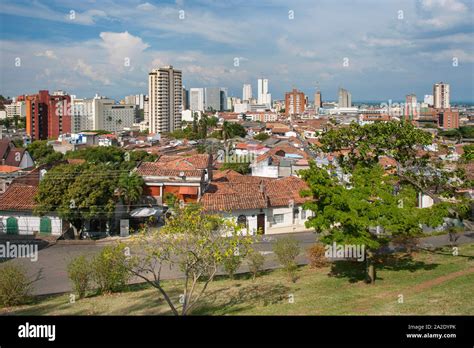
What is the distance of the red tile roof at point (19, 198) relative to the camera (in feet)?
82.5

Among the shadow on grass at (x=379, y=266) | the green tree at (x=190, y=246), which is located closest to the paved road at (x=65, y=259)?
the shadow on grass at (x=379, y=266)

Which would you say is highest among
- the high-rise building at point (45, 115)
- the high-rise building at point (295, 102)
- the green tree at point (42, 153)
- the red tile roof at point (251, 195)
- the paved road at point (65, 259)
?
the high-rise building at point (295, 102)

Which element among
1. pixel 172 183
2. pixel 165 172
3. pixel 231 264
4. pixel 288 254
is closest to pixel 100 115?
pixel 165 172

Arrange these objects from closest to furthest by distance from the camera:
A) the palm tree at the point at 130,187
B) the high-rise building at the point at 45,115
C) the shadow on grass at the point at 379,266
Answer: the shadow on grass at the point at 379,266 → the palm tree at the point at 130,187 → the high-rise building at the point at 45,115

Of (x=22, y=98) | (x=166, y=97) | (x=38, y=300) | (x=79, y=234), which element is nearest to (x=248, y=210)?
(x=79, y=234)

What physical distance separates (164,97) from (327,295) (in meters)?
107

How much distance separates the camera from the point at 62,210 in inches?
939

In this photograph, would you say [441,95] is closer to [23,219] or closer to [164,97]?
[164,97]

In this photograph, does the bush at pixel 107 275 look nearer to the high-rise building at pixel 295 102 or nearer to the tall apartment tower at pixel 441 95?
the high-rise building at pixel 295 102

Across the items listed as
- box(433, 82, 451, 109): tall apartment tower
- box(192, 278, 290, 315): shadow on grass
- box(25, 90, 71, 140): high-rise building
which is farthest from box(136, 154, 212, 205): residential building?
box(433, 82, 451, 109): tall apartment tower

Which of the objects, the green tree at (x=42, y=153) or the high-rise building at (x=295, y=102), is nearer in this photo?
the green tree at (x=42, y=153)

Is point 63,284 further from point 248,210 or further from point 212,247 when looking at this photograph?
A: point 248,210

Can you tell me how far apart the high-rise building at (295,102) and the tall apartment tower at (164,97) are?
219 feet

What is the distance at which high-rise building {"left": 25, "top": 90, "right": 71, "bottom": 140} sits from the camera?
87.7 metres
